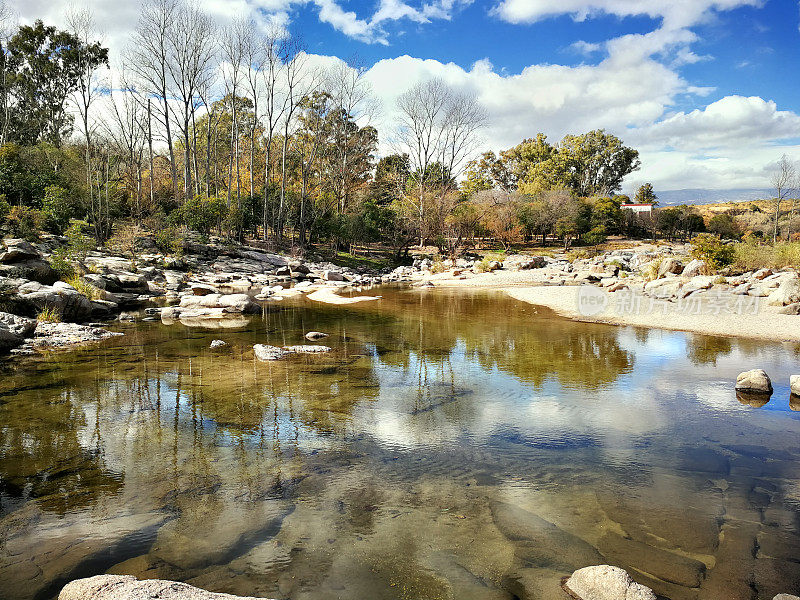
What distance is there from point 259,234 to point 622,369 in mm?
35351

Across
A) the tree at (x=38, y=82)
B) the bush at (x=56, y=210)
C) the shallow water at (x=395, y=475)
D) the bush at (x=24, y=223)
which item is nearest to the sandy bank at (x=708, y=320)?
the shallow water at (x=395, y=475)

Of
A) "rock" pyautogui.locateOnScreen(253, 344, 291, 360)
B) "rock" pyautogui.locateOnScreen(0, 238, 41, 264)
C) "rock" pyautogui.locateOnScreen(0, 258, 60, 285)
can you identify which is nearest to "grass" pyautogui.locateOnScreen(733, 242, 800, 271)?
"rock" pyautogui.locateOnScreen(253, 344, 291, 360)

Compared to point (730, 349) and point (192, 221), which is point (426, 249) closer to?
point (192, 221)

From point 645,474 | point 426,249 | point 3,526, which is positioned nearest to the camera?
point 3,526

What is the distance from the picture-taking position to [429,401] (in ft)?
26.4

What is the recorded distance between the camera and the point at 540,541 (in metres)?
4.11

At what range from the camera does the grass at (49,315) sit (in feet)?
42.7

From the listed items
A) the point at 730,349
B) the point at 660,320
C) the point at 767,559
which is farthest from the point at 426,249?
the point at 767,559

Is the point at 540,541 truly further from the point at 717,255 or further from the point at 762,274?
the point at 717,255

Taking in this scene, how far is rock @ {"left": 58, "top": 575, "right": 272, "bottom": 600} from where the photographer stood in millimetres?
2646

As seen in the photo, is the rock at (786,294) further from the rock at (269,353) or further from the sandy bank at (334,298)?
the rock at (269,353)

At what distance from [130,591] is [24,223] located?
959 inches

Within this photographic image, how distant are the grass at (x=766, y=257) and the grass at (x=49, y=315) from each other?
27424 millimetres

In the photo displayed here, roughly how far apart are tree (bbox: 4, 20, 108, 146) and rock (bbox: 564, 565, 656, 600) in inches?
1785
